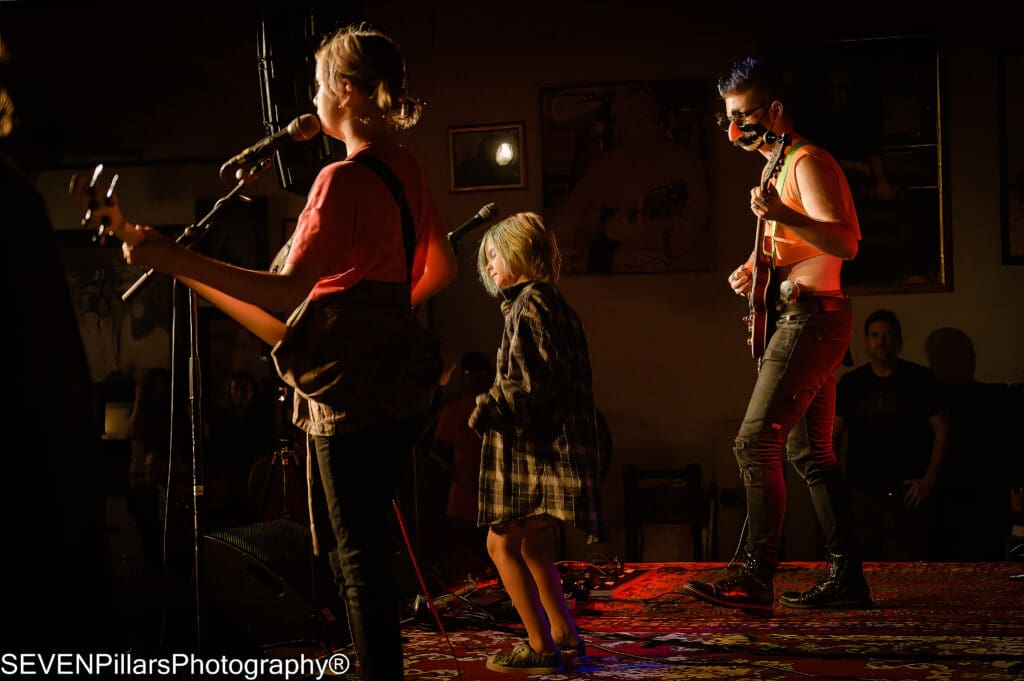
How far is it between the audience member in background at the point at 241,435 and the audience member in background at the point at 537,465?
3.61 metres

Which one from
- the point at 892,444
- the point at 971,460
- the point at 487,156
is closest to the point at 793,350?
the point at 892,444

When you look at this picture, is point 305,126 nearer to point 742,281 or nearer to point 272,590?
point 272,590

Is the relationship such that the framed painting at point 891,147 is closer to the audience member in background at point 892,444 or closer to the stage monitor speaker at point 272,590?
the audience member in background at point 892,444

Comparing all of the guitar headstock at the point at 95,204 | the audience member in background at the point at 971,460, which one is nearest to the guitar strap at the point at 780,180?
the guitar headstock at the point at 95,204

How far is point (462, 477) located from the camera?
587cm

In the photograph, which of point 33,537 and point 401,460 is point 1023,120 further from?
point 33,537

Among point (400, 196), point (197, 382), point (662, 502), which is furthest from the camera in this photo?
point (662, 502)

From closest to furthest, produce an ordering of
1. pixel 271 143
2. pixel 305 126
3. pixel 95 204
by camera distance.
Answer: pixel 95 204 < pixel 305 126 < pixel 271 143

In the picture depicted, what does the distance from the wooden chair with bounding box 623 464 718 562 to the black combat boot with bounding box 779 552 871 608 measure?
2286 mm

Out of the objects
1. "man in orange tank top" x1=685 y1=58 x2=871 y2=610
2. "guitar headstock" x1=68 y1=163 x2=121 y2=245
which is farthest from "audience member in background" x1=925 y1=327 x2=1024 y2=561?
"guitar headstock" x1=68 y1=163 x2=121 y2=245

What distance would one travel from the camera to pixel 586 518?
9.80 feet

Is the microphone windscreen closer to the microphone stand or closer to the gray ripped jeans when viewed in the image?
the microphone stand

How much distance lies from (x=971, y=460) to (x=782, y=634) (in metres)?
3.10

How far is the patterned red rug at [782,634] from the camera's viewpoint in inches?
117
